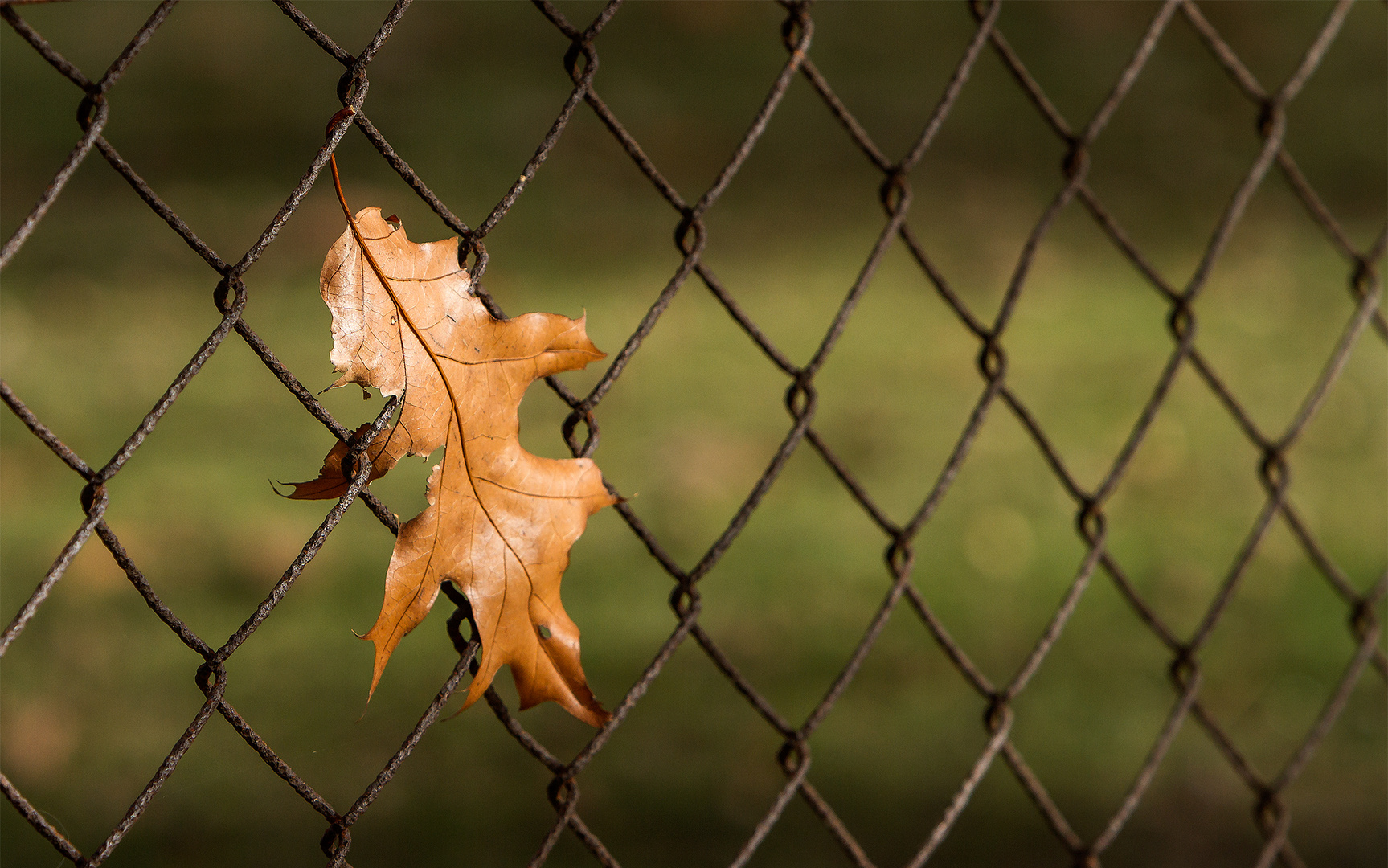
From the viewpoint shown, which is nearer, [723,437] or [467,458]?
[467,458]

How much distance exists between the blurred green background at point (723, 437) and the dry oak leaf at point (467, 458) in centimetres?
12

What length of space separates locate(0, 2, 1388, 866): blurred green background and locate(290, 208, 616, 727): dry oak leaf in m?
0.12

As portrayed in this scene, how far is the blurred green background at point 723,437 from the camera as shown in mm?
2123

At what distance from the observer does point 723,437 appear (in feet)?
11.5

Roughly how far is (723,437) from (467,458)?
2.68m

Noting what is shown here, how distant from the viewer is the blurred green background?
212 cm

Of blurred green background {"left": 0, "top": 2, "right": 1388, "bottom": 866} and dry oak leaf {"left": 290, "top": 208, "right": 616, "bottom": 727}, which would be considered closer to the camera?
dry oak leaf {"left": 290, "top": 208, "right": 616, "bottom": 727}

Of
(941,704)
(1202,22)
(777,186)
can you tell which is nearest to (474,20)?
(777,186)

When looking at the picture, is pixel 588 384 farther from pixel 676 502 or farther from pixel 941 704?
pixel 941 704

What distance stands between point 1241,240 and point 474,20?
181 inches

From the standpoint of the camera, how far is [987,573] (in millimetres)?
2848

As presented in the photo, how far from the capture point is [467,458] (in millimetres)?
848

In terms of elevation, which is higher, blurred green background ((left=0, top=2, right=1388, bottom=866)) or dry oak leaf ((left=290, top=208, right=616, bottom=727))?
blurred green background ((left=0, top=2, right=1388, bottom=866))

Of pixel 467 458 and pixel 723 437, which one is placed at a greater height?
pixel 723 437
